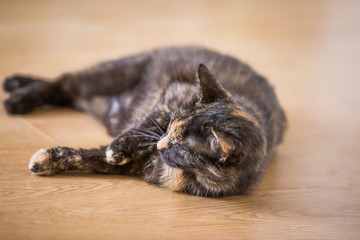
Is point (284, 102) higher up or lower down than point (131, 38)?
lower down

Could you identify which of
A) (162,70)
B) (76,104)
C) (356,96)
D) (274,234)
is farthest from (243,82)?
(356,96)

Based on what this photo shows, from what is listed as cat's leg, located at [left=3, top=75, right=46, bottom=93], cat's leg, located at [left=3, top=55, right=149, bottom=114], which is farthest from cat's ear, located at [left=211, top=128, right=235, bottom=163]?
cat's leg, located at [left=3, top=75, right=46, bottom=93]

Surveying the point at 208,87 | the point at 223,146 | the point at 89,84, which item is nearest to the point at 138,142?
the point at 208,87

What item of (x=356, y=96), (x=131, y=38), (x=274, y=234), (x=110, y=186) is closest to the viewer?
(x=274, y=234)

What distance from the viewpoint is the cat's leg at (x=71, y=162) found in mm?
1885

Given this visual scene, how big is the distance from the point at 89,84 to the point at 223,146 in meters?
1.30

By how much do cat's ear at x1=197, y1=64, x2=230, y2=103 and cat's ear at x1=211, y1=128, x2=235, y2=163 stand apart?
0.28 m

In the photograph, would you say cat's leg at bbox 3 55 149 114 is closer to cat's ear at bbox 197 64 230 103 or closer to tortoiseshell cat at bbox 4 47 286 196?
tortoiseshell cat at bbox 4 47 286 196

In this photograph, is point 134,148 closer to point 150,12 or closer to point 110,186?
point 110,186

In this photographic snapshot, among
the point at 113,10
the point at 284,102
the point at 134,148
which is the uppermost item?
the point at 113,10

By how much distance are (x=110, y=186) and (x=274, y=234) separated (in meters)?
0.76

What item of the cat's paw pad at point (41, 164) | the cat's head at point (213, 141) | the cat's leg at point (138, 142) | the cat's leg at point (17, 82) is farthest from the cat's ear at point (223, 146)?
the cat's leg at point (17, 82)

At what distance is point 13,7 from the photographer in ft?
14.5

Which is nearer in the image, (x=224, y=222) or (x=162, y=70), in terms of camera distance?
(x=224, y=222)
